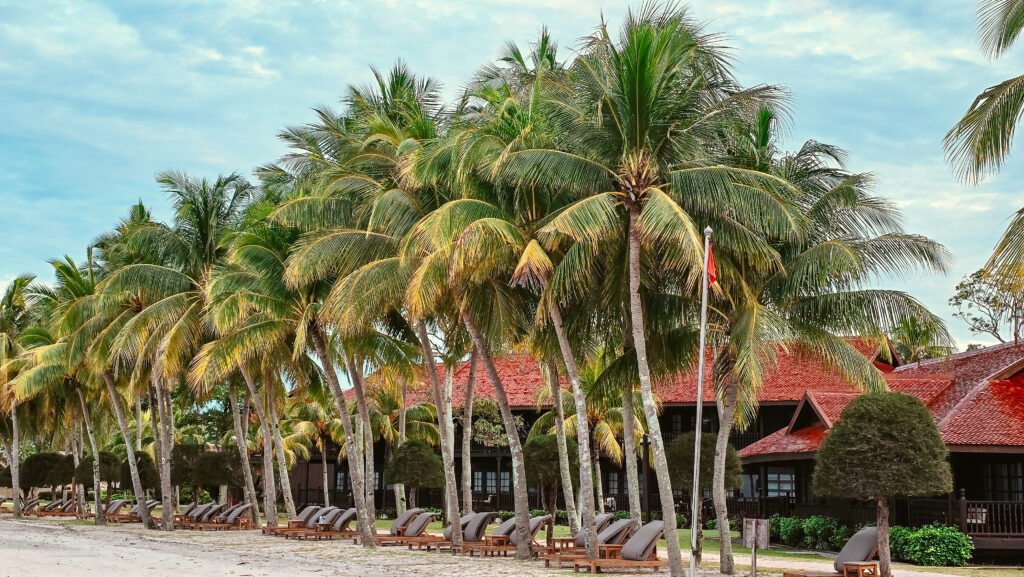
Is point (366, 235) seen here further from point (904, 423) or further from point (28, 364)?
point (28, 364)

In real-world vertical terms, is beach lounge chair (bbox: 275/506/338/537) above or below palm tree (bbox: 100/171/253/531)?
below

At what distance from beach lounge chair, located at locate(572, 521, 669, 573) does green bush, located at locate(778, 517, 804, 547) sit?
9.82 m

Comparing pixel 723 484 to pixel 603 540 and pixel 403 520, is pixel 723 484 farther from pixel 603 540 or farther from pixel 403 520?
pixel 403 520

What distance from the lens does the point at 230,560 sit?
2041 centimetres

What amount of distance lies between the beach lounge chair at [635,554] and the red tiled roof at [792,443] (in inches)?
346

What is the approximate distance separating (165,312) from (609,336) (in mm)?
14112

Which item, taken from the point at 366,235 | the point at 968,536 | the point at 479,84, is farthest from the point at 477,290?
the point at 968,536

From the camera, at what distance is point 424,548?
79.7ft

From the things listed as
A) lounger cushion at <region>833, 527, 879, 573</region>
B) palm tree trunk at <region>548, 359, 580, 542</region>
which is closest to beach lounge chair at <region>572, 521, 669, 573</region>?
lounger cushion at <region>833, 527, 879, 573</region>

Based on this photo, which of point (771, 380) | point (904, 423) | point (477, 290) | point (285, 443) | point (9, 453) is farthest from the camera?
point (9, 453)

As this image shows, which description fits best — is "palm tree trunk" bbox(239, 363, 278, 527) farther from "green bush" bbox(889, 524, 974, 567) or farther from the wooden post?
the wooden post

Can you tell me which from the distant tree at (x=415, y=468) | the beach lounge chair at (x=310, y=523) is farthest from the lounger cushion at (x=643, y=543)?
the distant tree at (x=415, y=468)

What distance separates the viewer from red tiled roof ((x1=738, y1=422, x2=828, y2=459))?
86.1 ft

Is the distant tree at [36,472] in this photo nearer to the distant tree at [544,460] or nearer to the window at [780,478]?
the distant tree at [544,460]
